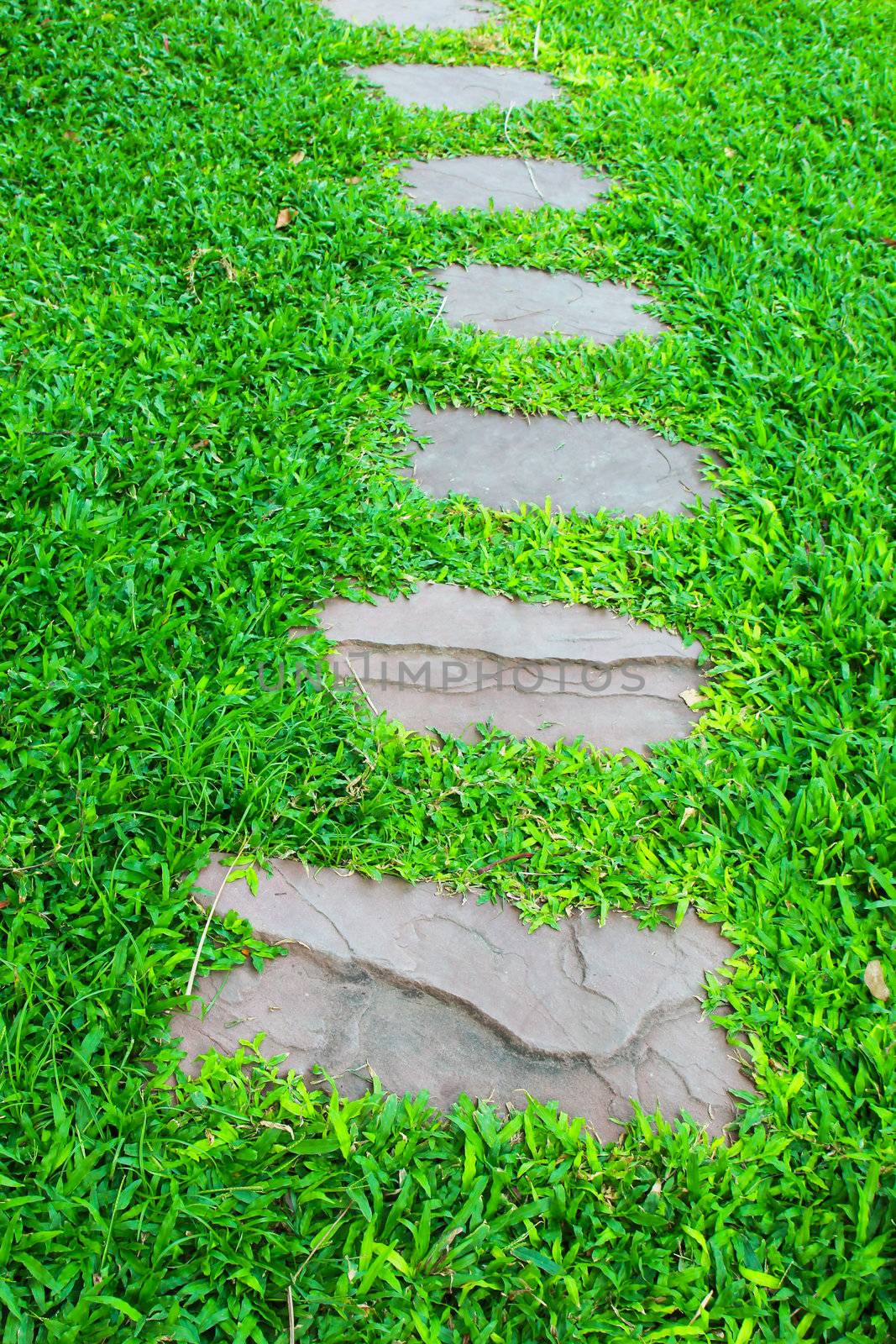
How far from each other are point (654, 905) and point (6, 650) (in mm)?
1515

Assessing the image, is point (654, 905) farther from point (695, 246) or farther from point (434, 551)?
point (695, 246)

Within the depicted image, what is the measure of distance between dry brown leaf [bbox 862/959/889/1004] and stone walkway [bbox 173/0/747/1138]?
10.7 inches

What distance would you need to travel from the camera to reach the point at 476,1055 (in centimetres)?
183

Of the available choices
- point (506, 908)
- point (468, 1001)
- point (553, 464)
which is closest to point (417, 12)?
point (553, 464)

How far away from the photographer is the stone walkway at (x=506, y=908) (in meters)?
1.82

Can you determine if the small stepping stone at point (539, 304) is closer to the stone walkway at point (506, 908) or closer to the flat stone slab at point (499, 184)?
the stone walkway at point (506, 908)

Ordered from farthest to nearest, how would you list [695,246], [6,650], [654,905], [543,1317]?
[695,246]
[6,650]
[654,905]
[543,1317]

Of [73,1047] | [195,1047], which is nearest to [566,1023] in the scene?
[195,1047]

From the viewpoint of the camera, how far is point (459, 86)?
4434mm

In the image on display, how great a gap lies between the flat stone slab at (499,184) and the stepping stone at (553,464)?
4.10 ft

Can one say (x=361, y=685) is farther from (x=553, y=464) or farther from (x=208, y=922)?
(x=553, y=464)

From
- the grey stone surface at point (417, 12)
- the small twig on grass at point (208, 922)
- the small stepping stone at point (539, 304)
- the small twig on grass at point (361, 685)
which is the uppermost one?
the grey stone surface at point (417, 12)

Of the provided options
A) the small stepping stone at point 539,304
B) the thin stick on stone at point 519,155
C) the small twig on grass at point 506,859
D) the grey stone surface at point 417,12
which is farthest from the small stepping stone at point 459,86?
the small twig on grass at point 506,859

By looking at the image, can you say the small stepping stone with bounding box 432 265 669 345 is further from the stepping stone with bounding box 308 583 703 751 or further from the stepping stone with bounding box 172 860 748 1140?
the stepping stone with bounding box 172 860 748 1140
